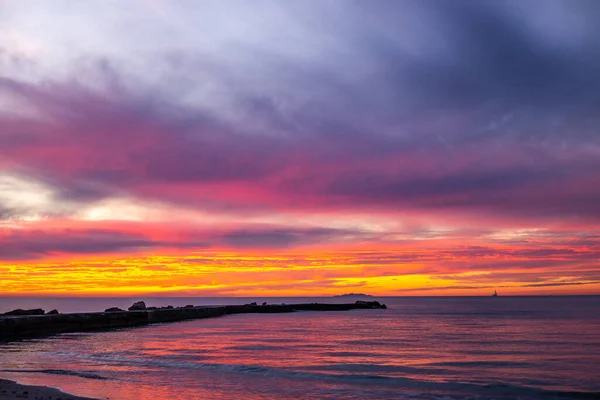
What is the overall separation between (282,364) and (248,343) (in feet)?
55.3

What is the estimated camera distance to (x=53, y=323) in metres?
68.3

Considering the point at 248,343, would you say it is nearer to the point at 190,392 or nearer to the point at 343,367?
the point at 343,367

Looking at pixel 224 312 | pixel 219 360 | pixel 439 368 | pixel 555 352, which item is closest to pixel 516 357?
pixel 555 352

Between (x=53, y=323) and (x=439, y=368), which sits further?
(x=53, y=323)

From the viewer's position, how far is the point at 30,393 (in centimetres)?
2220

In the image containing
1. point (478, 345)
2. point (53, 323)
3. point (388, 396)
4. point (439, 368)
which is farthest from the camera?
point (53, 323)

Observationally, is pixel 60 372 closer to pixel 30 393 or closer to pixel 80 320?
pixel 30 393

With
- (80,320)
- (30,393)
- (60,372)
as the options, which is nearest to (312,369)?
(60,372)

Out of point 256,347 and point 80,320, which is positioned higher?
point 80,320

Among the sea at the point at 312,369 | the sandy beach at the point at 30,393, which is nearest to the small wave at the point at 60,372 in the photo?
the sea at the point at 312,369

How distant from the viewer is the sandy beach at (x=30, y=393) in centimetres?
2106

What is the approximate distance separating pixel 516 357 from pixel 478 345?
9221 mm

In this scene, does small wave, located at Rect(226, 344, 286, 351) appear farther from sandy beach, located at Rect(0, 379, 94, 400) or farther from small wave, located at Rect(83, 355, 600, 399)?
sandy beach, located at Rect(0, 379, 94, 400)

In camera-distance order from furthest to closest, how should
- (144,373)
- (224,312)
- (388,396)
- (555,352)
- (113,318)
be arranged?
(224,312) < (113,318) < (555,352) < (144,373) < (388,396)
